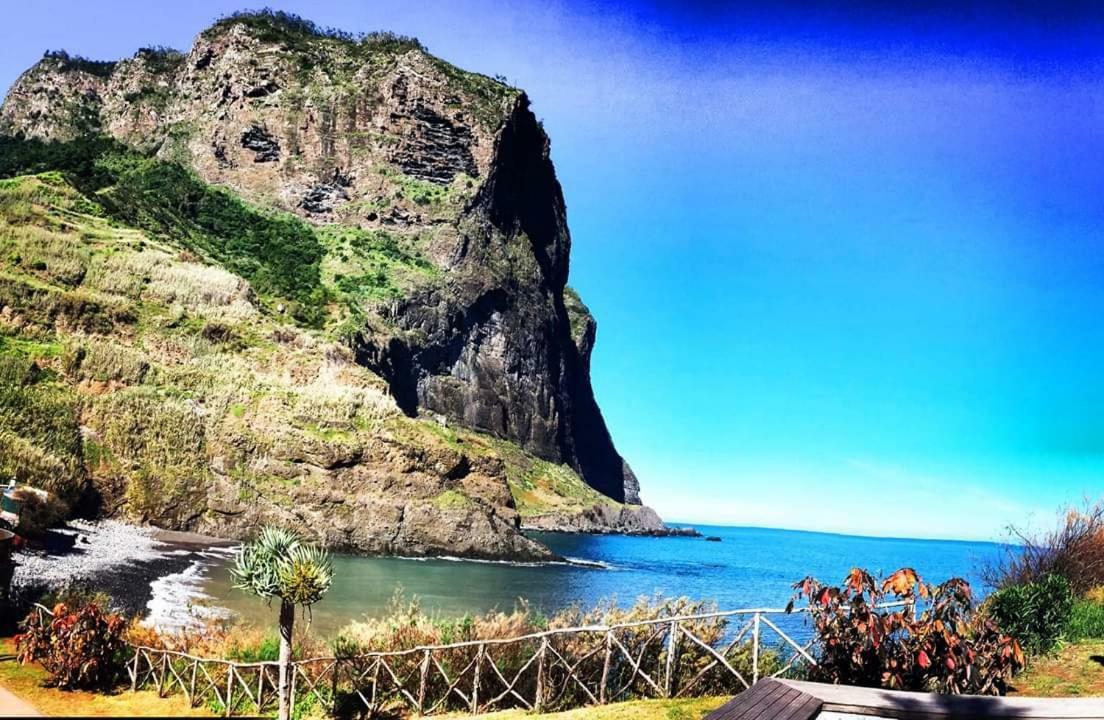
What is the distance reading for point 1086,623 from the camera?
632 inches

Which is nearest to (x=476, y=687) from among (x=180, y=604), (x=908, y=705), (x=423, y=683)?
(x=423, y=683)

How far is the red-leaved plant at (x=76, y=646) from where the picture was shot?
48.9ft

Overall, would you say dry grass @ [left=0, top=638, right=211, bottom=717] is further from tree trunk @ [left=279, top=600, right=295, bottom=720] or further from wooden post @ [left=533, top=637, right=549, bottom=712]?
wooden post @ [left=533, top=637, right=549, bottom=712]

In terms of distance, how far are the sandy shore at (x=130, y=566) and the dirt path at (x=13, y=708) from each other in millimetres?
8175

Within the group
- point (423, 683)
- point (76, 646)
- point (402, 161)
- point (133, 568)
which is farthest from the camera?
point (402, 161)

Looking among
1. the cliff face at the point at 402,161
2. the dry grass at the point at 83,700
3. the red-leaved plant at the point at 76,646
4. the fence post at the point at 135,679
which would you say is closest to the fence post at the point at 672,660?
the dry grass at the point at 83,700

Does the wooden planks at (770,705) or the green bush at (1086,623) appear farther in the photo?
the green bush at (1086,623)

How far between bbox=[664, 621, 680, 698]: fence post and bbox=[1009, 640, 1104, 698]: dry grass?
202 inches

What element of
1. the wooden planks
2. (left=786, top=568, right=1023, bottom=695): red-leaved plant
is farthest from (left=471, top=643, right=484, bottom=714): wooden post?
the wooden planks

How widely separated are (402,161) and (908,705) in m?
128

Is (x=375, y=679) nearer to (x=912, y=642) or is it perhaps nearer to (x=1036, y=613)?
(x=912, y=642)

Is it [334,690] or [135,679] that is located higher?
[334,690]

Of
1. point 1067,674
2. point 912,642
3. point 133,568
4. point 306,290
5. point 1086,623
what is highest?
point 306,290

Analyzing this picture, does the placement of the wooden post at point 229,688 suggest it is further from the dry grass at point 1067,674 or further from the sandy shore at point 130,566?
the dry grass at point 1067,674
